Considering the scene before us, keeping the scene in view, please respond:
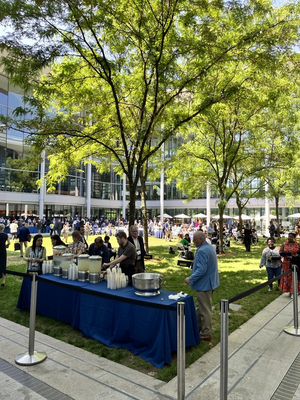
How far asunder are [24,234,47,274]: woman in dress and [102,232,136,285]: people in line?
5.45 ft

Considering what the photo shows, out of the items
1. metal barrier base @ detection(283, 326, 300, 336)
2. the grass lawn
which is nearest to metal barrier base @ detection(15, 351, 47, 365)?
the grass lawn

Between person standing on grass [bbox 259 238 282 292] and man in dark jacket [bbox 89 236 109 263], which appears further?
person standing on grass [bbox 259 238 282 292]

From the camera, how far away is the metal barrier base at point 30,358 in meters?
4.00

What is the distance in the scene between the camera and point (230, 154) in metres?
15.3

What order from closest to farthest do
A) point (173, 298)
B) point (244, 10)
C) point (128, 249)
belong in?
point (173, 298)
point (128, 249)
point (244, 10)

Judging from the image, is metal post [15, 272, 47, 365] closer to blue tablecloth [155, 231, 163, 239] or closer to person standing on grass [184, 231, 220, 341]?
person standing on grass [184, 231, 220, 341]

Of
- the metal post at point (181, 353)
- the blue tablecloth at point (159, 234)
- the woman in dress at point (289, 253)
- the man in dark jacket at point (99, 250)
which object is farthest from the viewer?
the blue tablecloth at point (159, 234)

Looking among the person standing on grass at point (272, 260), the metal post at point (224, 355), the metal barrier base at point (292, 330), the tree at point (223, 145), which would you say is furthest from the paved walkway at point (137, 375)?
the tree at point (223, 145)

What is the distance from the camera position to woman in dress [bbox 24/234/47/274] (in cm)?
654

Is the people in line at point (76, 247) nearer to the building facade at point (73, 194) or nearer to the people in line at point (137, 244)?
the people in line at point (137, 244)

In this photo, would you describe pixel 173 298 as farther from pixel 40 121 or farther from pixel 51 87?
pixel 51 87

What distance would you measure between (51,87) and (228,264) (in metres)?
10.1

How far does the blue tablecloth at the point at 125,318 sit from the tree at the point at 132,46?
5044 mm

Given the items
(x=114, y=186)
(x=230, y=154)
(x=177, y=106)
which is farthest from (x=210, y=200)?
(x=177, y=106)
